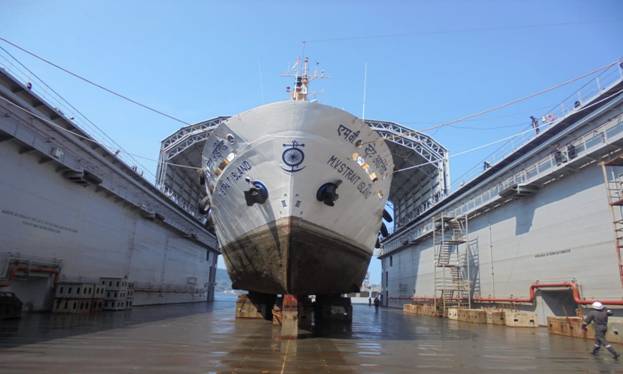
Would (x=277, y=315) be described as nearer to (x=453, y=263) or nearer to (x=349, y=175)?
(x=349, y=175)

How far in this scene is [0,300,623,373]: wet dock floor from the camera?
6.19 m

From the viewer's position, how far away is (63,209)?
656 inches

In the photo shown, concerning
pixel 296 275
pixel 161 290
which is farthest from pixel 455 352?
pixel 161 290

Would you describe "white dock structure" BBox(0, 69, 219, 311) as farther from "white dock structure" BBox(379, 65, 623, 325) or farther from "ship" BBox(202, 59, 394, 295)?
"white dock structure" BBox(379, 65, 623, 325)

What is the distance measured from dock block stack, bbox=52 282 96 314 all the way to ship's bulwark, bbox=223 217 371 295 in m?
8.29

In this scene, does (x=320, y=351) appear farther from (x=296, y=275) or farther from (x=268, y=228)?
(x=268, y=228)

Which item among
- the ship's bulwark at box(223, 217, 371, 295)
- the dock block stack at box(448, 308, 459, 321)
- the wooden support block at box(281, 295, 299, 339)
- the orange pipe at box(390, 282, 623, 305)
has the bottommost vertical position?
the dock block stack at box(448, 308, 459, 321)

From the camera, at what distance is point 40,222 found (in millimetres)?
15133

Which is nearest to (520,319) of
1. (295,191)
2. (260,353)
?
(295,191)

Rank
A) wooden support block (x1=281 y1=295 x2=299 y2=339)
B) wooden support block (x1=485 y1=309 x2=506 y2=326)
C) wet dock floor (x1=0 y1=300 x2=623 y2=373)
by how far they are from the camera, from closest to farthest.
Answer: wet dock floor (x1=0 y1=300 x2=623 y2=373) → wooden support block (x1=281 y1=295 x2=299 y2=339) → wooden support block (x1=485 y1=309 x2=506 y2=326)

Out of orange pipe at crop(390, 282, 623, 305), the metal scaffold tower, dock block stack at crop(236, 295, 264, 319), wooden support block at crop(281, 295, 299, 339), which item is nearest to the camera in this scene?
wooden support block at crop(281, 295, 299, 339)

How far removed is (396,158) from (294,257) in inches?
1009

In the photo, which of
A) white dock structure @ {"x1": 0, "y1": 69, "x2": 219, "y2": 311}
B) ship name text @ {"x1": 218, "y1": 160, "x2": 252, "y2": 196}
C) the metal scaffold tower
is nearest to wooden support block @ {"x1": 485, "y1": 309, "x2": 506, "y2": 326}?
the metal scaffold tower

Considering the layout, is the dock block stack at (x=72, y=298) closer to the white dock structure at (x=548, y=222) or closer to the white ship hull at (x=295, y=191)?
the white ship hull at (x=295, y=191)
